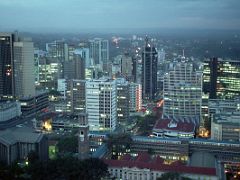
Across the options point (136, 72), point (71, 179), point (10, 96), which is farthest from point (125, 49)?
point (71, 179)

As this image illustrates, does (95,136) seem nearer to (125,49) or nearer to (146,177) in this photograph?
(146,177)

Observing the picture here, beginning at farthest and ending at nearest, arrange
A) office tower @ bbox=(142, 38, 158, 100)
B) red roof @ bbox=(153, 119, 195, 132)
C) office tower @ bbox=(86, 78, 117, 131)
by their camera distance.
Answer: office tower @ bbox=(142, 38, 158, 100)
office tower @ bbox=(86, 78, 117, 131)
red roof @ bbox=(153, 119, 195, 132)

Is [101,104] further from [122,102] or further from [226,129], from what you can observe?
[226,129]

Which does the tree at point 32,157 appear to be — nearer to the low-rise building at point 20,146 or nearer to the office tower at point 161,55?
the low-rise building at point 20,146

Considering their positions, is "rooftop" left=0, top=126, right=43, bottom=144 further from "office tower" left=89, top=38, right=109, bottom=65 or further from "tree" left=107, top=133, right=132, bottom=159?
"office tower" left=89, top=38, right=109, bottom=65

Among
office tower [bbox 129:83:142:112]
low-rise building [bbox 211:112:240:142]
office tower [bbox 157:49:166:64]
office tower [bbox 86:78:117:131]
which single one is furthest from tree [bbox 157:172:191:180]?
office tower [bbox 157:49:166:64]

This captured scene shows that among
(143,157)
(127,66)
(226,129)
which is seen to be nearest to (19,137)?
(143,157)

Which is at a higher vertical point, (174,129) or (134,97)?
(134,97)
